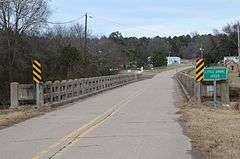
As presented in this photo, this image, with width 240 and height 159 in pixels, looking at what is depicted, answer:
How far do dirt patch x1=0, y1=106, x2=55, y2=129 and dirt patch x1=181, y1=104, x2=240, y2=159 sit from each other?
20.1ft

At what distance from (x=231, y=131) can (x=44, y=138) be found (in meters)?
5.23

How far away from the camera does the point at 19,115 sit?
19.7 meters

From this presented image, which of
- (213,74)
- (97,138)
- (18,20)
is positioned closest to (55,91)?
(213,74)

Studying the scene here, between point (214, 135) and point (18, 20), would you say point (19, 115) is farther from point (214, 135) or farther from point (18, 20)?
point (18, 20)

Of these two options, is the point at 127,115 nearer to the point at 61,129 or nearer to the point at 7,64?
the point at 61,129

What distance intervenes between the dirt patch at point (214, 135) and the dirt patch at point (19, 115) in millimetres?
6135

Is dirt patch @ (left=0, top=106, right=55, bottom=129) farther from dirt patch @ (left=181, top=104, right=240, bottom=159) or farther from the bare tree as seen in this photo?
the bare tree

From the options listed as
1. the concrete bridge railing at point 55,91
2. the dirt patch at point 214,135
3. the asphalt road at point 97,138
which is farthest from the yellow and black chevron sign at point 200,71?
the concrete bridge railing at point 55,91

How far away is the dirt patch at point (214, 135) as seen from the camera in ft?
33.6

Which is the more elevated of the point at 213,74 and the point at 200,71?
the point at 200,71

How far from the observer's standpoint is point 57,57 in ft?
218

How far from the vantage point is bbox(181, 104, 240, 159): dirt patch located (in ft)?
33.6

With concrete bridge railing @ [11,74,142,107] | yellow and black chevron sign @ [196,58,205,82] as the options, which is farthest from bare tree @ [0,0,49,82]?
yellow and black chevron sign @ [196,58,205,82]

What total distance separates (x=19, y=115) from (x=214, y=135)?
9450mm
